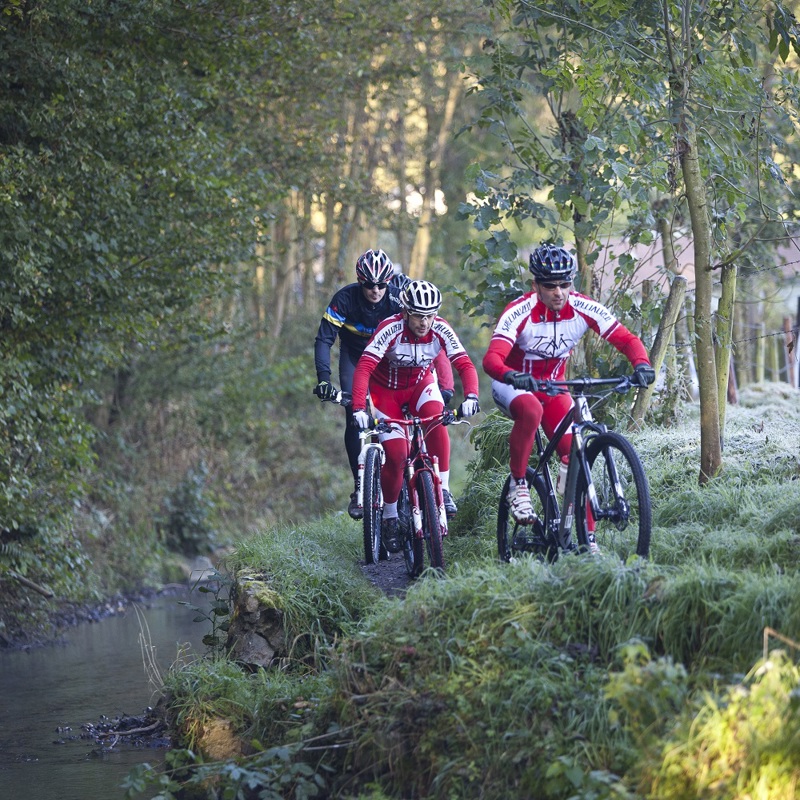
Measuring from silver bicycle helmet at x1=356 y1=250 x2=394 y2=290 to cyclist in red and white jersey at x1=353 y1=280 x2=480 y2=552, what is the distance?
0.78m

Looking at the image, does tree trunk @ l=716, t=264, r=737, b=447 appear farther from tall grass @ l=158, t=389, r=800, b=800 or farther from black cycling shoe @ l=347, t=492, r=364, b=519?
black cycling shoe @ l=347, t=492, r=364, b=519

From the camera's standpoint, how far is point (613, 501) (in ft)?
22.7

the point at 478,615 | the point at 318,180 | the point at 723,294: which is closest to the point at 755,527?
the point at 478,615

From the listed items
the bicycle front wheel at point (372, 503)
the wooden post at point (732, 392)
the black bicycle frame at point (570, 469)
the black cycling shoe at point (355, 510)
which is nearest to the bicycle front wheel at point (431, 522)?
the bicycle front wheel at point (372, 503)

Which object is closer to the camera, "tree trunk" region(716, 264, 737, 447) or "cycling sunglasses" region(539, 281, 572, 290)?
"cycling sunglasses" region(539, 281, 572, 290)

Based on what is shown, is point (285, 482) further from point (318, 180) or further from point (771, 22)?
point (771, 22)

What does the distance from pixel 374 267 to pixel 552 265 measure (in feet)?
7.76

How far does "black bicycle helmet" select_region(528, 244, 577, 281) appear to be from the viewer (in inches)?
290

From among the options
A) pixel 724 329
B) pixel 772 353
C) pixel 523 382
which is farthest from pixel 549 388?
pixel 772 353

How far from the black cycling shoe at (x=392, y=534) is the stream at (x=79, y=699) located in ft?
6.05

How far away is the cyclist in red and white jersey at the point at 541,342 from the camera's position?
7.38 metres

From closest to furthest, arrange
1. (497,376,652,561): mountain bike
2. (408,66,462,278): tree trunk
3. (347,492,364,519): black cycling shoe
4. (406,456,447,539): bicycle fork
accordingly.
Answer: (497,376,652,561): mountain bike < (406,456,447,539): bicycle fork < (347,492,364,519): black cycling shoe < (408,66,462,278): tree trunk

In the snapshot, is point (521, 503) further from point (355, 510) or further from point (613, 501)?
point (355, 510)

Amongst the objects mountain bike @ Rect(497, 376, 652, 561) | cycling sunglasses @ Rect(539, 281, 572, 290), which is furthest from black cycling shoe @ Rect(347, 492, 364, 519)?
cycling sunglasses @ Rect(539, 281, 572, 290)
